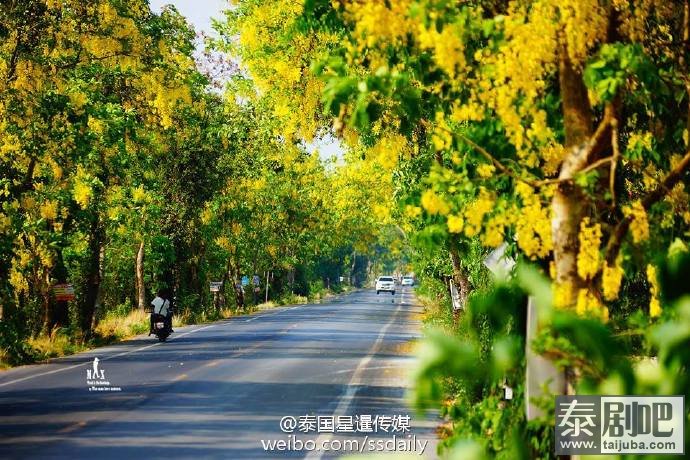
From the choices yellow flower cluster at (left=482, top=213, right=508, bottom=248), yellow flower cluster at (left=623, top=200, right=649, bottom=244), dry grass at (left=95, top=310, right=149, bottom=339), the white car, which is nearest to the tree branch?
yellow flower cluster at (left=623, top=200, right=649, bottom=244)

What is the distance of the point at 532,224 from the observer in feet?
26.0

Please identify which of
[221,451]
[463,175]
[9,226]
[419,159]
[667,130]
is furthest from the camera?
[9,226]

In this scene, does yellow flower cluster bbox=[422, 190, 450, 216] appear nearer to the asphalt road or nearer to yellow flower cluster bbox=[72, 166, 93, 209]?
the asphalt road

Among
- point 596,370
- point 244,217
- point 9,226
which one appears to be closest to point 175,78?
point 9,226

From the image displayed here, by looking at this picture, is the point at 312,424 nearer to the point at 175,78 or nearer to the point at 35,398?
the point at 35,398

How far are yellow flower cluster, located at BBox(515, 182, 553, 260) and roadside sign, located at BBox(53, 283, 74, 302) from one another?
2570 centimetres

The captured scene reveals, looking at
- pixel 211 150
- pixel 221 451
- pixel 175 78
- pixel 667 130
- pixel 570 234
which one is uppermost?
pixel 211 150

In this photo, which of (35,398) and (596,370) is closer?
(596,370)

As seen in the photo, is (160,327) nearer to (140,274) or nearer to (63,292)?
(63,292)

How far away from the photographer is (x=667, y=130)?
9367 millimetres

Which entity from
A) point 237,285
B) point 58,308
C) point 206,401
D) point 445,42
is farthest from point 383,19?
point 237,285

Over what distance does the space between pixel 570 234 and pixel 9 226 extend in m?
17.5

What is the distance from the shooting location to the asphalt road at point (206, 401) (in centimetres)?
1361

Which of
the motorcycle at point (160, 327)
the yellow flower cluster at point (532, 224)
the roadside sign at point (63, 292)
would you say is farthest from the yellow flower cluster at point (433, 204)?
the motorcycle at point (160, 327)
